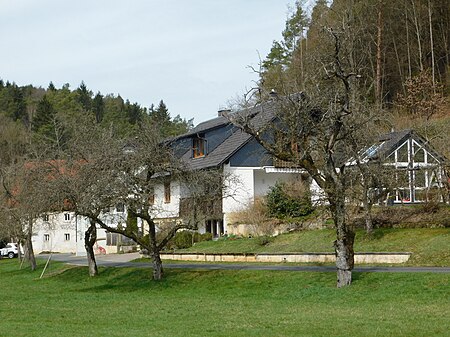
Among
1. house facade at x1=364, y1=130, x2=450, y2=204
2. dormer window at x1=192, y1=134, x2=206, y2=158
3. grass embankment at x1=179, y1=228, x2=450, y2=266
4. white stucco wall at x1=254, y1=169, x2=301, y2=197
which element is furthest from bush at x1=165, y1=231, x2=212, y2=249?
house facade at x1=364, y1=130, x2=450, y2=204

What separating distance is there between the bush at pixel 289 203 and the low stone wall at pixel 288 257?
647cm

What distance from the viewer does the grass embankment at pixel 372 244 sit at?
28.1m

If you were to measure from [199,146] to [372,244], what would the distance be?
25030 mm

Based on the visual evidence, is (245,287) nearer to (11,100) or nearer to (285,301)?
(285,301)

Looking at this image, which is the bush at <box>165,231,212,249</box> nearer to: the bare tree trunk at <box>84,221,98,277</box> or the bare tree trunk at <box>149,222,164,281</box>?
the bare tree trunk at <box>84,221,98,277</box>

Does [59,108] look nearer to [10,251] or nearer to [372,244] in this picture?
[10,251]

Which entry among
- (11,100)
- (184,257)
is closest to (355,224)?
(184,257)

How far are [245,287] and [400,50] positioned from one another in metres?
37.3

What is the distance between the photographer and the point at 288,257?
33.4 meters

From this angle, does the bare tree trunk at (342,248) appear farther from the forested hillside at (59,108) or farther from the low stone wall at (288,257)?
the forested hillside at (59,108)

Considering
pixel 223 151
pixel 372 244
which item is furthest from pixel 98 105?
pixel 372 244

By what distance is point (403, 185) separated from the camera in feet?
117

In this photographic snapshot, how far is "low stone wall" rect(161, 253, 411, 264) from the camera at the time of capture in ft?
95.2

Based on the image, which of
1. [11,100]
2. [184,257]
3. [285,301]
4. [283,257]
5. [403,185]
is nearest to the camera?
[285,301]
